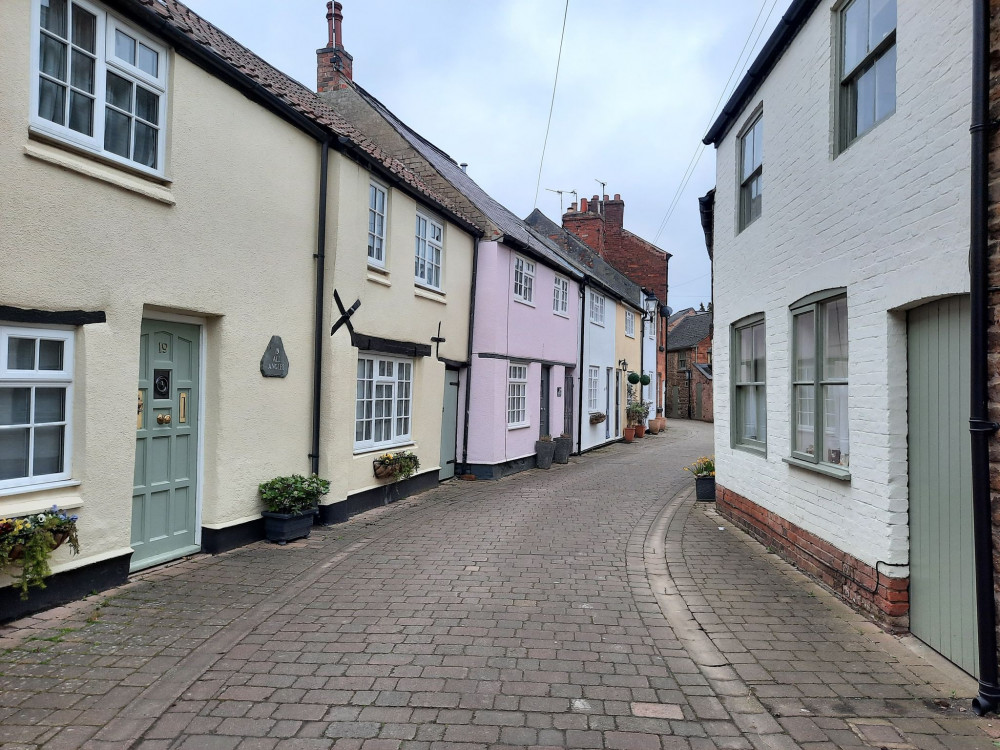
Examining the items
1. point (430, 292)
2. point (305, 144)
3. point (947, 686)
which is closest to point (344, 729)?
point (947, 686)

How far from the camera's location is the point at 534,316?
16.2 meters

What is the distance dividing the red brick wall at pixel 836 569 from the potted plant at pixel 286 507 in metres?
5.39

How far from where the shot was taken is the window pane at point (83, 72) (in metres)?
5.55

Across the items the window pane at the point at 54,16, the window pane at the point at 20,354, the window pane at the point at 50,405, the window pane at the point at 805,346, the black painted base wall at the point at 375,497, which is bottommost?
the black painted base wall at the point at 375,497

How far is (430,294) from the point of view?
39.0 ft

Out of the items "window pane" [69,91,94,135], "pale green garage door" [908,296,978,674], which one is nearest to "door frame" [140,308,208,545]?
"window pane" [69,91,94,135]

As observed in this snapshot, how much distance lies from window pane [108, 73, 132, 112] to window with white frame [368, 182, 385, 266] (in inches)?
156

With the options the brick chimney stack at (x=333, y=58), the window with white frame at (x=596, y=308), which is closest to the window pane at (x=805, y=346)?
the brick chimney stack at (x=333, y=58)

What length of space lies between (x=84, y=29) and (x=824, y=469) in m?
7.59

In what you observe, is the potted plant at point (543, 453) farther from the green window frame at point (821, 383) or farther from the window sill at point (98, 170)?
the window sill at point (98, 170)

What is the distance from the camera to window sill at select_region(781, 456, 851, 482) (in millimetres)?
5796

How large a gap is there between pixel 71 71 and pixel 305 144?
3.12m

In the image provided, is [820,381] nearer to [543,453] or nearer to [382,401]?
[382,401]

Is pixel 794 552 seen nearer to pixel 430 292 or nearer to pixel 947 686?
pixel 947 686
